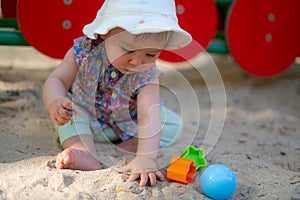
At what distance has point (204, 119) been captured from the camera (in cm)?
179

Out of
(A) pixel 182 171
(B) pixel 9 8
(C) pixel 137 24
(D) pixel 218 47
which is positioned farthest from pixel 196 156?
(B) pixel 9 8

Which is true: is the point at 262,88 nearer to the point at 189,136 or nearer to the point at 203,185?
the point at 189,136

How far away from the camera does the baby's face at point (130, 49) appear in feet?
3.55

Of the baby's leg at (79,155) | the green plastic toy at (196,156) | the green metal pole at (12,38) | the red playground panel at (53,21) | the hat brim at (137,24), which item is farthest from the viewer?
the green metal pole at (12,38)

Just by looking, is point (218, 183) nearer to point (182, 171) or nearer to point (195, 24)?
point (182, 171)

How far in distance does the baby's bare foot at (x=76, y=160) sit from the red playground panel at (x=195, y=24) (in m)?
0.77

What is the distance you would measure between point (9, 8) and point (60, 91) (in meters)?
0.68

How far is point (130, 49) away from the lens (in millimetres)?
1102

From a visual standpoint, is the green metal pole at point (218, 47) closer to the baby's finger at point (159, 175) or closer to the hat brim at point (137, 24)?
the hat brim at point (137, 24)

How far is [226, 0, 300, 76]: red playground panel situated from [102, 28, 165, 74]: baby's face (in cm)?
Result: 88

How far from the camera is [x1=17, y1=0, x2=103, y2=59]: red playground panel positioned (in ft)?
5.24

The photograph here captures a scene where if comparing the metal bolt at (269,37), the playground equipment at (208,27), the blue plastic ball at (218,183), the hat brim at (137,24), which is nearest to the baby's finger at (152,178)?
the blue plastic ball at (218,183)

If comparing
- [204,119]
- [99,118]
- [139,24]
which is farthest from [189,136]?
[139,24]

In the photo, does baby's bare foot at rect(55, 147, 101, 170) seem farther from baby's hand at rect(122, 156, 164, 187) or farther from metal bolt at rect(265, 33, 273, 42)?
metal bolt at rect(265, 33, 273, 42)
